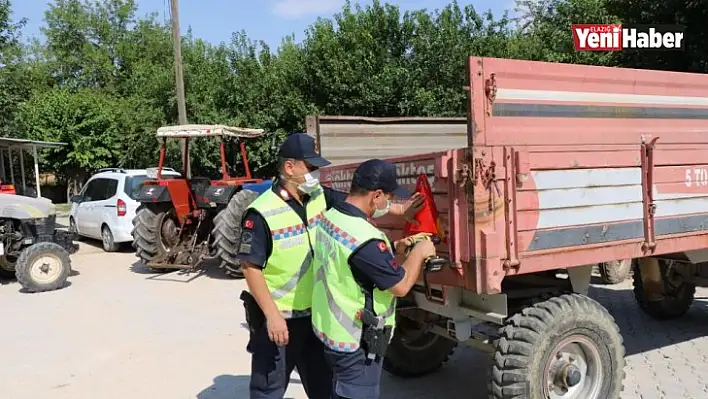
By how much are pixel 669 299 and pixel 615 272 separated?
64.9 inches

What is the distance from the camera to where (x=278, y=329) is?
9.25ft

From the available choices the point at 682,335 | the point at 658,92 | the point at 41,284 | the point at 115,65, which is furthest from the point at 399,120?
the point at 115,65

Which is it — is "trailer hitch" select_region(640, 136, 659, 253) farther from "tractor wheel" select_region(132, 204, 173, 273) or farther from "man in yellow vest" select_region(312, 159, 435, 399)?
"tractor wheel" select_region(132, 204, 173, 273)

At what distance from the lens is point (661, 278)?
5695 millimetres

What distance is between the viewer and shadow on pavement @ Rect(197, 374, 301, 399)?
4.45 meters

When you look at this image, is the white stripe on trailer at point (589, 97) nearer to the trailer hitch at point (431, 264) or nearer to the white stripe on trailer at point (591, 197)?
the white stripe on trailer at point (591, 197)

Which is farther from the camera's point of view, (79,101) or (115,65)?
(115,65)

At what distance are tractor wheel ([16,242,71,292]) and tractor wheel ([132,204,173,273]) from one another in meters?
1.07

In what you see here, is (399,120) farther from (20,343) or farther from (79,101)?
(79,101)

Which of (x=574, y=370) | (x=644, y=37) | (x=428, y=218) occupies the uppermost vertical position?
(x=644, y=37)

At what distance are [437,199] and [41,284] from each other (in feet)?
23.5

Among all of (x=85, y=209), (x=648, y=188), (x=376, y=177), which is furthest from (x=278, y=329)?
(x=85, y=209)

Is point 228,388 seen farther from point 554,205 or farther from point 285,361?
point 554,205

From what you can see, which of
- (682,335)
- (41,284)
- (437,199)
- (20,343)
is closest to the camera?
(437,199)
